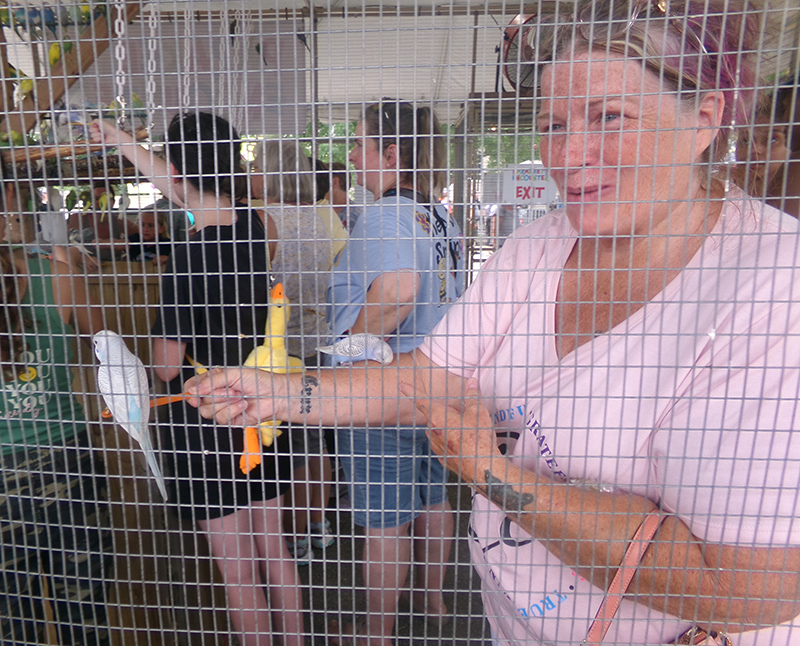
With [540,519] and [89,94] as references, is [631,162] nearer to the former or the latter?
[540,519]

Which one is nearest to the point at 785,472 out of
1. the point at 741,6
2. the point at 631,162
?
the point at 631,162

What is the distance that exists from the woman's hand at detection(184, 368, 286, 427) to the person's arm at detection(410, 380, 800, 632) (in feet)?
→ 0.68

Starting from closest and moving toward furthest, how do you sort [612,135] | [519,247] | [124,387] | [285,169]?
1. [612,135]
2. [124,387]
3. [519,247]
4. [285,169]

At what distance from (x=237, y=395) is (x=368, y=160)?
13.5 inches

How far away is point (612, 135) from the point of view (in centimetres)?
60

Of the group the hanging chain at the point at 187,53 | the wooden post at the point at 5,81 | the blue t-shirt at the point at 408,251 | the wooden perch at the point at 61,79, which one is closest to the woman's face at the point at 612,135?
the blue t-shirt at the point at 408,251

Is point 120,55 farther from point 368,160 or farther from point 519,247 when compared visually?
point 519,247

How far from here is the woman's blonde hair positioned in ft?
1.96

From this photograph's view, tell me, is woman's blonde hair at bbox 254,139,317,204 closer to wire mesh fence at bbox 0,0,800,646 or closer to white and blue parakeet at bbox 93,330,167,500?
wire mesh fence at bbox 0,0,800,646

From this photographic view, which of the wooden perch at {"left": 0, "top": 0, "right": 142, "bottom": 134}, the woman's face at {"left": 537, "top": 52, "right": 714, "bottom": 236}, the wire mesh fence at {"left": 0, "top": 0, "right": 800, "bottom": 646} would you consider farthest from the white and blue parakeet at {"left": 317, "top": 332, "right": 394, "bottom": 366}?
the wooden perch at {"left": 0, "top": 0, "right": 142, "bottom": 134}

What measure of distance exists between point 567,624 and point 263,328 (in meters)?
0.56

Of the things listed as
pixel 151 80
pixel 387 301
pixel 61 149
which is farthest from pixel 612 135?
pixel 61 149

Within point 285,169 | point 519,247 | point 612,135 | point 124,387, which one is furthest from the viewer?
point 285,169

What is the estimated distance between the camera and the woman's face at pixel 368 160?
1.95 feet
